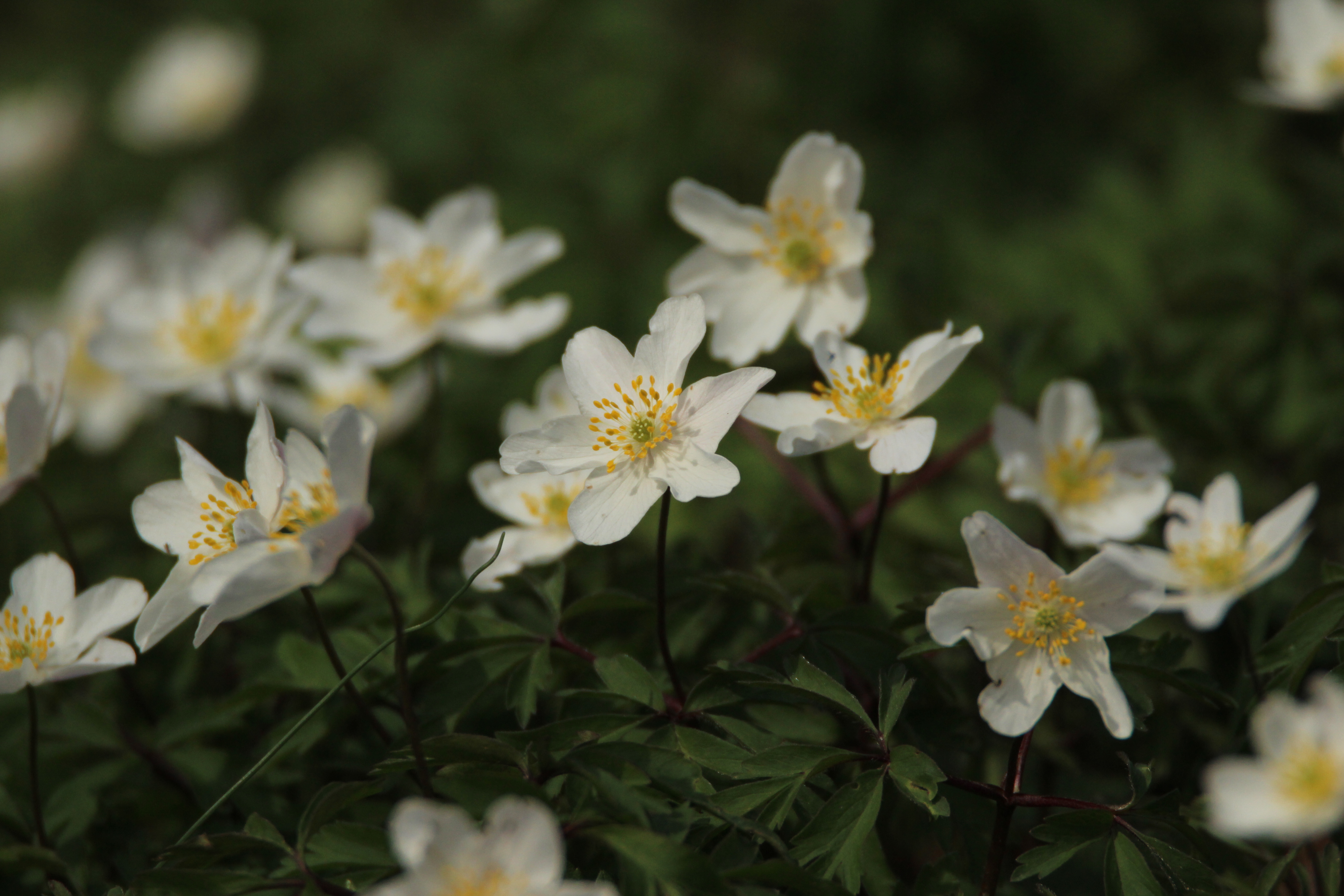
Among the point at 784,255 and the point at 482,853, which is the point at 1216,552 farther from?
the point at 482,853

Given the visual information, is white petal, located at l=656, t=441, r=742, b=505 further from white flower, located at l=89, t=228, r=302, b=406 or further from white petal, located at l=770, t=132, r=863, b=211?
white flower, located at l=89, t=228, r=302, b=406

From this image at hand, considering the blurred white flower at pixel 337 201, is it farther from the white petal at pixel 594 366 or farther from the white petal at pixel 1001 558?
the white petal at pixel 1001 558

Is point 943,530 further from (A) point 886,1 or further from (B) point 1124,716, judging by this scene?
(A) point 886,1

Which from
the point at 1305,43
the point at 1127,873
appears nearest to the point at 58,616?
the point at 1127,873

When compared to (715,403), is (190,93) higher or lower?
lower

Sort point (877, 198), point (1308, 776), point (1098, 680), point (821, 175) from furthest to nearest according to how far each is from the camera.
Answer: point (877, 198) → point (821, 175) → point (1098, 680) → point (1308, 776)

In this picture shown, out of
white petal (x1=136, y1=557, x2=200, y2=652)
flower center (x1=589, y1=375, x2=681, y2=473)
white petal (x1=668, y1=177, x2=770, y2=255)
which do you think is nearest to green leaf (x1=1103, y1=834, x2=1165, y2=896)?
flower center (x1=589, y1=375, x2=681, y2=473)

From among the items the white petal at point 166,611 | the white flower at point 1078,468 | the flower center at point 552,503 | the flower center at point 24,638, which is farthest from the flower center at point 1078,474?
the flower center at point 24,638
